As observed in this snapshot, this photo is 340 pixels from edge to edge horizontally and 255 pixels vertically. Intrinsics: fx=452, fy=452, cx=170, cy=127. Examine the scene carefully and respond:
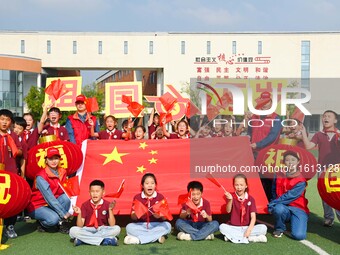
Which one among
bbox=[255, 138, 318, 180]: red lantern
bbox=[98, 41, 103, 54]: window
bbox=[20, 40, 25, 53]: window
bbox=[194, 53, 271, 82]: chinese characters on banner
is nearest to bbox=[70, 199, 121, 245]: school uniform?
bbox=[255, 138, 318, 180]: red lantern

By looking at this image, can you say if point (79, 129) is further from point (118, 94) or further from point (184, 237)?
point (184, 237)

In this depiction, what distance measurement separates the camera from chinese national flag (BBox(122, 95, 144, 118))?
7.87 metres

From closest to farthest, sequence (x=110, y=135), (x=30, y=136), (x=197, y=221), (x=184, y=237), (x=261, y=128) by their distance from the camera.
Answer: (x=184, y=237), (x=197, y=221), (x=30, y=136), (x=261, y=128), (x=110, y=135)

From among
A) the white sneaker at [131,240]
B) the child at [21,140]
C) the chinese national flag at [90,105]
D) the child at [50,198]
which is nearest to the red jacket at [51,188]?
the child at [50,198]

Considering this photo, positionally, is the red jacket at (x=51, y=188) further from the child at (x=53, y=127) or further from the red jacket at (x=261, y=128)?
the red jacket at (x=261, y=128)

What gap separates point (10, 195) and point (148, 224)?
1650 mm

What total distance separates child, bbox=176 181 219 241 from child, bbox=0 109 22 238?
2.12m

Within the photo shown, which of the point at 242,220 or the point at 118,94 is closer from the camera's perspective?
the point at 242,220

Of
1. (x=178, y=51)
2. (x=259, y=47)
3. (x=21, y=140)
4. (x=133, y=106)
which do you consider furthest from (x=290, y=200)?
(x=259, y=47)

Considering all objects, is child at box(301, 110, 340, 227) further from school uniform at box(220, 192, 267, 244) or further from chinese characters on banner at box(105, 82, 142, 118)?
chinese characters on banner at box(105, 82, 142, 118)

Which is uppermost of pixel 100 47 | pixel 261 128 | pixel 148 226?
pixel 100 47

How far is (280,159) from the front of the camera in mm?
6391

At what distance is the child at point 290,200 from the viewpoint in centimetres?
567

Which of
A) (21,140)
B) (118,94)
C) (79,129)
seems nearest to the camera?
(21,140)
